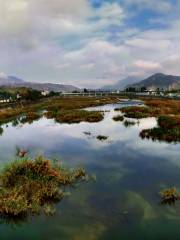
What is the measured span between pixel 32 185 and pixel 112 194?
4839mm

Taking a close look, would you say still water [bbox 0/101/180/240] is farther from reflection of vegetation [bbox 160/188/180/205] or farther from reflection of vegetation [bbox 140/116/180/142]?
reflection of vegetation [bbox 140/116/180/142]

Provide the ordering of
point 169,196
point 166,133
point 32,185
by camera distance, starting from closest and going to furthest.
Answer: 1. point 169,196
2. point 32,185
3. point 166,133

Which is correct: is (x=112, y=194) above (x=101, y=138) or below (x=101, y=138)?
below

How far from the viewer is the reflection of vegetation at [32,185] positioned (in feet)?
55.7

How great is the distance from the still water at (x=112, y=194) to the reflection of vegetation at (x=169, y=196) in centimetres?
37

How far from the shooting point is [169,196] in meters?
18.9

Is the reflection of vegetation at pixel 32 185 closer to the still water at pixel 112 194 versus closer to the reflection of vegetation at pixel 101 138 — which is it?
the still water at pixel 112 194

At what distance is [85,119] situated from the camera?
2430 inches

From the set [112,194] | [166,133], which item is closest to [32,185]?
[112,194]

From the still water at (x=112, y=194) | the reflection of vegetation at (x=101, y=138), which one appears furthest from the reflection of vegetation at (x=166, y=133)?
the reflection of vegetation at (x=101, y=138)

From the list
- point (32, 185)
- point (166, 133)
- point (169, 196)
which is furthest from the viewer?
point (166, 133)

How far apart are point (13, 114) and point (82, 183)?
183 feet

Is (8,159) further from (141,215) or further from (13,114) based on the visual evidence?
(13,114)

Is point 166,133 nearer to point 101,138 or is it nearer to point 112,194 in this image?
point 101,138
